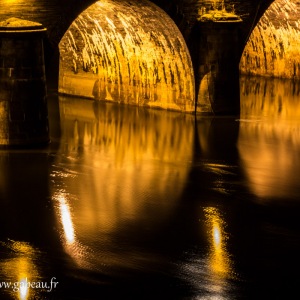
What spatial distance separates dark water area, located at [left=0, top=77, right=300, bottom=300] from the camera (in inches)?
517

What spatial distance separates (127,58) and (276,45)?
709cm

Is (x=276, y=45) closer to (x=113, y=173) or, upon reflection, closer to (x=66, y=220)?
(x=113, y=173)

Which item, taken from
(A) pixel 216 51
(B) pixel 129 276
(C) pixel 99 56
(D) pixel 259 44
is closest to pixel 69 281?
(B) pixel 129 276

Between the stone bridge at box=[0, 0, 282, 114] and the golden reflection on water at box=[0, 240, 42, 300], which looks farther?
the stone bridge at box=[0, 0, 282, 114]

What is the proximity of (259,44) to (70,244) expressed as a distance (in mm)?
18239

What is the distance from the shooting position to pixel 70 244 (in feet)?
47.9

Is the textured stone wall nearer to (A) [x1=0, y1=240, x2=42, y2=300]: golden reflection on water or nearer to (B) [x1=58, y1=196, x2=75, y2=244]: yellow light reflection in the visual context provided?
(B) [x1=58, y1=196, x2=75, y2=244]: yellow light reflection

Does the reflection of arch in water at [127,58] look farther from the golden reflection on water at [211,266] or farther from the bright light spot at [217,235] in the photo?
the golden reflection on water at [211,266]

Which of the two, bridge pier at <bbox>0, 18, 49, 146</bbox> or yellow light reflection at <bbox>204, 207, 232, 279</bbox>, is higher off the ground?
bridge pier at <bbox>0, 18, 49, 146</bbox>

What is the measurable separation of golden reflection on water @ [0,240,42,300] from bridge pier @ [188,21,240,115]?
1049 centimetres

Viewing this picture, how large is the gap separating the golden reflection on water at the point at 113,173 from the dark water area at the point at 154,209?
0.09 feet

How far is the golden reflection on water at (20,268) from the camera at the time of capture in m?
12.6

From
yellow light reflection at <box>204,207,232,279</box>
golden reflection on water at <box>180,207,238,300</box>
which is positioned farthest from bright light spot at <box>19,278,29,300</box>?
yellow light reflection at <box>204,207,232,279</box>

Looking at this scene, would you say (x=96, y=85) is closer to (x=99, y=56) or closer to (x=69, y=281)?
(x=99, y=56)
